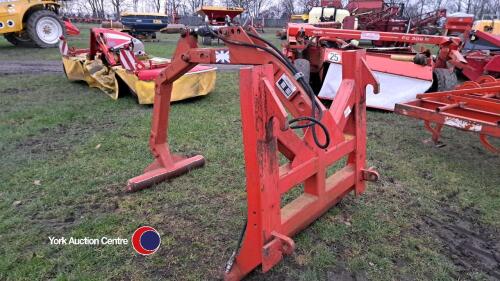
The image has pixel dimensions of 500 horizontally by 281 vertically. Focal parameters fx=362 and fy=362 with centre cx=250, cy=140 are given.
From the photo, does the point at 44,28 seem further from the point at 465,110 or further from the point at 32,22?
the point at 465,110

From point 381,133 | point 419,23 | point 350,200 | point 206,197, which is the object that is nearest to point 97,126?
point 206,197

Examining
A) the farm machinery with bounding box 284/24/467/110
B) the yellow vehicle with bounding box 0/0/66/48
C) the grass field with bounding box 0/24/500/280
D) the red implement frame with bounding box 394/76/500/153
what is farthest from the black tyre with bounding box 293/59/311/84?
the yellow vehicle with bounding box 0/0/66/48

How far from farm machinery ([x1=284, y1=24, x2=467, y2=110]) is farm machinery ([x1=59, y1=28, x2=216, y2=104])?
1.81 m

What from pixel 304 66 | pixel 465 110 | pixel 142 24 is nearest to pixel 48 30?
pixel 142 24

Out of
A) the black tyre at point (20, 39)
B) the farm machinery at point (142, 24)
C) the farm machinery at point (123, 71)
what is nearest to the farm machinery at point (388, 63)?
the farm machinery at point (123, 71)

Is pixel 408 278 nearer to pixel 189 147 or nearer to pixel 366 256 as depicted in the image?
pixel 366 256

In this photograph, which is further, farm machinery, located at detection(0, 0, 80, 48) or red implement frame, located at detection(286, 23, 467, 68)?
farm machinery, located at detection(0, 0, 80, 48)

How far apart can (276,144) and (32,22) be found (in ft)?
44.2

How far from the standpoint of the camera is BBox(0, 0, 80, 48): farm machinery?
38.7ft

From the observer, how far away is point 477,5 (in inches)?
1843

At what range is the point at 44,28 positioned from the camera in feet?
42.6

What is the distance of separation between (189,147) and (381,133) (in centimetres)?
256

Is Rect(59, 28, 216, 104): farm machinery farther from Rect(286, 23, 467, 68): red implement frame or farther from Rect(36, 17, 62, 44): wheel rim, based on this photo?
Rect(36, 17, 62, 44): wheel rim

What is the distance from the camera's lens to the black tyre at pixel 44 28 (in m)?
12.5
